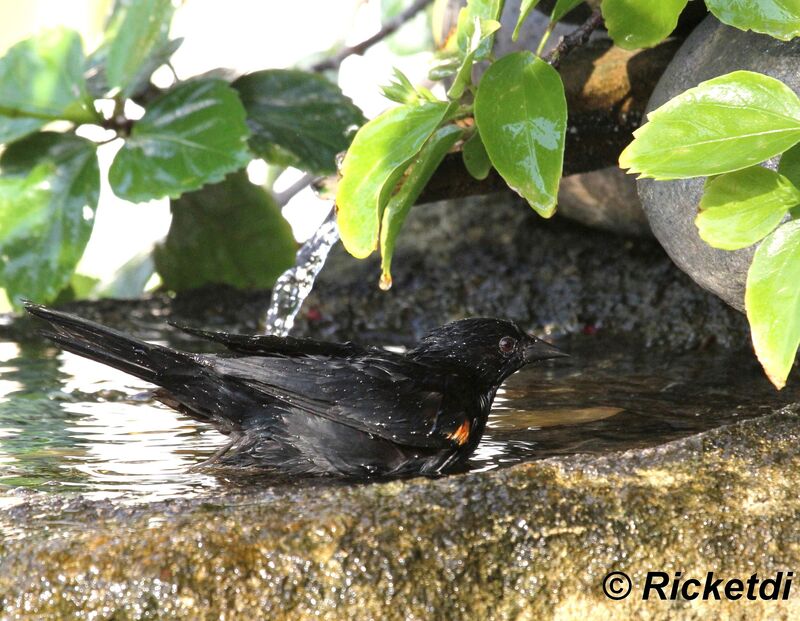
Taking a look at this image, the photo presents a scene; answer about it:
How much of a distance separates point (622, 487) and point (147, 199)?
9.16 feet

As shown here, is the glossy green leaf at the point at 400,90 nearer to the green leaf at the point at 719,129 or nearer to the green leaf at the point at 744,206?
the green leaf at the point at 719,129

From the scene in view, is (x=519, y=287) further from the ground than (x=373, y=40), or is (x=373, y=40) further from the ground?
(x=373, y=40)

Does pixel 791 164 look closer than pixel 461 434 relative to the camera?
Yes

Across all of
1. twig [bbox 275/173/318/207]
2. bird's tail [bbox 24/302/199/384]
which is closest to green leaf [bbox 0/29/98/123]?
bird's tail [bbox 24/302/199/384]

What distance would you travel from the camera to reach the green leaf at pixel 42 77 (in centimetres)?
476

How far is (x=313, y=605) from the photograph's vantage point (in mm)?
2205

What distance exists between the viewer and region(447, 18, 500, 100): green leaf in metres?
3.05

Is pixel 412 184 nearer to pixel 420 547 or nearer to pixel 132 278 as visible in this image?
pixel 420 547

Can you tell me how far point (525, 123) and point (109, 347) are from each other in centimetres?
141

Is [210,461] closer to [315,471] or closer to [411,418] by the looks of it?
[315,471]

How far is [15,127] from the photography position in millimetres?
4793

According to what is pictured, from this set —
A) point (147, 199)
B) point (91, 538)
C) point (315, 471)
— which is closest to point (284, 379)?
point (315, 471)

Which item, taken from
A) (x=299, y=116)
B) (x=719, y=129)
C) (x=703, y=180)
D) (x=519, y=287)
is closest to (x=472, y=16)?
(x=703, y=180)

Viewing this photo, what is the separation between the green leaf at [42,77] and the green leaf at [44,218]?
0.26m
